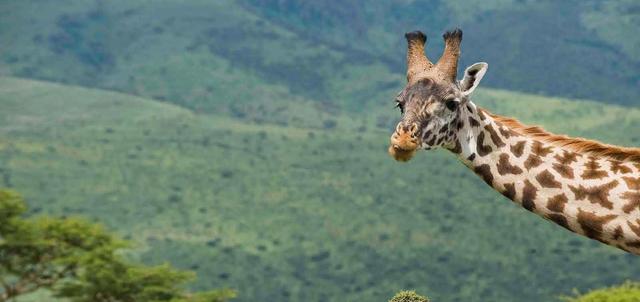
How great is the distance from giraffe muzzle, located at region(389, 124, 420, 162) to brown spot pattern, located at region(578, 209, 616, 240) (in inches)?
55.4

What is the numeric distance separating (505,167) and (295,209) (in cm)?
15326

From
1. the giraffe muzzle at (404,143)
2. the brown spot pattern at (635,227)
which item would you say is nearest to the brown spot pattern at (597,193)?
the brown spot pattern at (635,227)

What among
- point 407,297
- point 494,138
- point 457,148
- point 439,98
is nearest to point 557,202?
point 494,138

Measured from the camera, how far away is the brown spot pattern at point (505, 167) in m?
8.77

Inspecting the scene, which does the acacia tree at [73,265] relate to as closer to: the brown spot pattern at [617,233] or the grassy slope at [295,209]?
the brown spot pattern at [617,233]

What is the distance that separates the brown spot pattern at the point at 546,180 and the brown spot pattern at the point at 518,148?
26 centimetres

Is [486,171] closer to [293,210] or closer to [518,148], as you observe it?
[518,148]

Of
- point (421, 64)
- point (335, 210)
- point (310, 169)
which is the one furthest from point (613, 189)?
point (310, 169)

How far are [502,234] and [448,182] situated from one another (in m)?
17.1

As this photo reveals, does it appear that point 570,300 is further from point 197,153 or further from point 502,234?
point 197,153

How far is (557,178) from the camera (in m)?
8.61

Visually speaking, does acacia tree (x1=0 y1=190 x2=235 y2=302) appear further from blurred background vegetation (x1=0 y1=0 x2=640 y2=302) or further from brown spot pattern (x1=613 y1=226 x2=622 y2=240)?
blurred background vegetation (x1=0 y1=0 x2=640 y2=302)

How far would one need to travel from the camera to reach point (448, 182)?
169m

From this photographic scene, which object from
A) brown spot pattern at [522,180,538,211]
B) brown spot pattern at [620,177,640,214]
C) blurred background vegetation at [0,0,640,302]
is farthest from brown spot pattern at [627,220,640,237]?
blurred background vegetation at [0,0,640,302]
